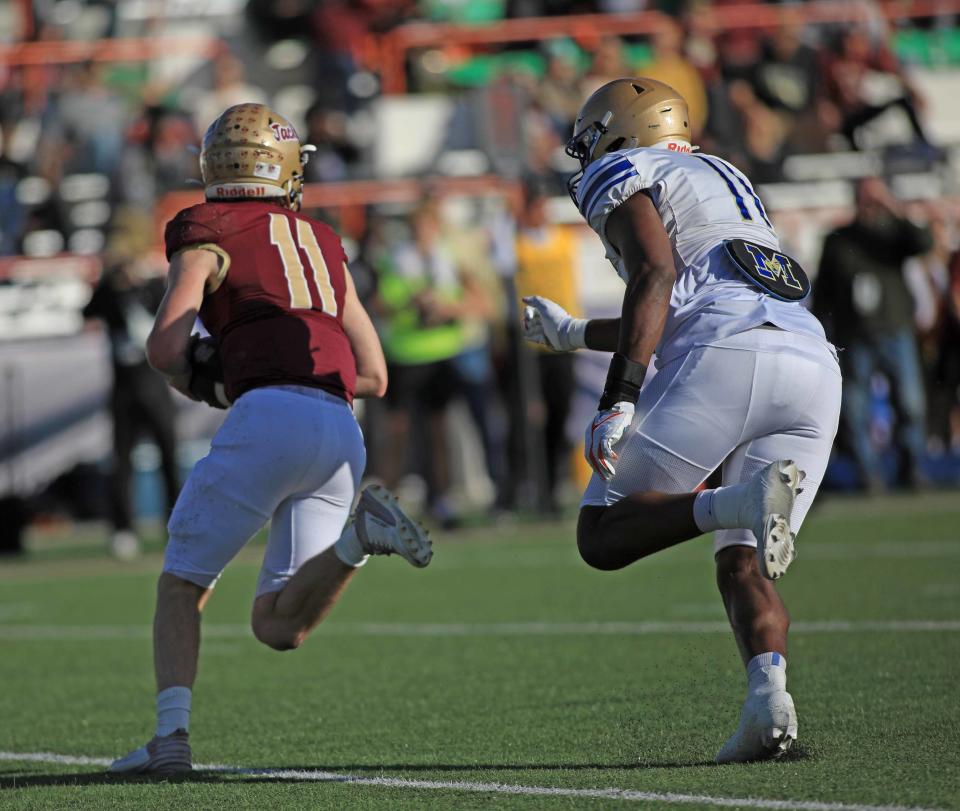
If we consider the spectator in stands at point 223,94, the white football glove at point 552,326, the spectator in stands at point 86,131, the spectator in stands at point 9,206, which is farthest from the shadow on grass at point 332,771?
the spectator in stands at point 86,131

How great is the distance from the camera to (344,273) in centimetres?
504

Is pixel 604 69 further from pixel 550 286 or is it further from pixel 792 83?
pixel 550 286

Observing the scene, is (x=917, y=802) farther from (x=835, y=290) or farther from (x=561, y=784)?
(x=835, y=290)

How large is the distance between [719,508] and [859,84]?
14.0m

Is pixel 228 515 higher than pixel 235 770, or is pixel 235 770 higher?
pixel 228 515

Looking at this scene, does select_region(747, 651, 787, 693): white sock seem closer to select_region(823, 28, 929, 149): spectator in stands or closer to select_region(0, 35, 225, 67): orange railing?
select_region(823, 28, 929, 149): spectator in stands

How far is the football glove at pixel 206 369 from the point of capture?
15.7 feet

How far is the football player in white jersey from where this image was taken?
14.0 feet

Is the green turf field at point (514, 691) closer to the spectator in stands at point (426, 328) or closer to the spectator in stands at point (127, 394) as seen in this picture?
the spectator in stands at point (127, 394)

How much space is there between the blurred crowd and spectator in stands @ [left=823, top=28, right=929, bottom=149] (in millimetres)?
25

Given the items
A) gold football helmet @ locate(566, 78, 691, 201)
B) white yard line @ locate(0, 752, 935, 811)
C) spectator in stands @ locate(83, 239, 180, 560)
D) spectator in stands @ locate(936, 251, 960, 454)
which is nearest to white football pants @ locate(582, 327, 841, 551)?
gold football helmet @ locate(566, 78, 691, 201)

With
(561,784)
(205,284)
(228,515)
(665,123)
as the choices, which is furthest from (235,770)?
(665,123)

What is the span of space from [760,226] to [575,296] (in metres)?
9.43

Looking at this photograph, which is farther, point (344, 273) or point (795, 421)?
point (344, 273)
